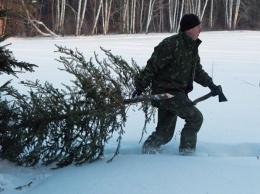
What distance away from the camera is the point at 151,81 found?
4887mm

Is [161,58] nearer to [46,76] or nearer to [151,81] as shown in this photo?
[151,81]

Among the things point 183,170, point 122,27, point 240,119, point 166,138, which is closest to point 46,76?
point 240,119

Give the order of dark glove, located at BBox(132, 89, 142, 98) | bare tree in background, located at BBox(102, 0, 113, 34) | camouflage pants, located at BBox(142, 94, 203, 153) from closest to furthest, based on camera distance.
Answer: dark glove, located at BBox(132, 89, 142, 98) < camouflage pants, located at BBox(142, 94, 203, 153) < bare tree in background, located at BBox(102, 0, 113, 34)

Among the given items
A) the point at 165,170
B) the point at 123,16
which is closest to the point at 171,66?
the point at 165,170

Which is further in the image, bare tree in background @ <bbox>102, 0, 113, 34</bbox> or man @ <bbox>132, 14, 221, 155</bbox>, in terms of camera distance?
bare tree in background @ <bbox>102, 0, 113, 34</bbox>

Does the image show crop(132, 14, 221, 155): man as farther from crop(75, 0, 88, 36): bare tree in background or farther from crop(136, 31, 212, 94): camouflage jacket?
crop(75, 0, 88, 36): bare tree in background

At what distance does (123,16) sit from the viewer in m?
40.6

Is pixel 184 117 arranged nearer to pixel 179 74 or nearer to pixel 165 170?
pixel 179 74

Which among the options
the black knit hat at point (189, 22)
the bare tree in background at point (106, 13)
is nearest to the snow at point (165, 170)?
the black knit hat at point (189, 22)

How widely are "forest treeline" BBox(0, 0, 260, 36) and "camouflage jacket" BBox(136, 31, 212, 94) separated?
102 ft

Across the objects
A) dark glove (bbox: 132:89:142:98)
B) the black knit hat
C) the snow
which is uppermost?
the black knit hat

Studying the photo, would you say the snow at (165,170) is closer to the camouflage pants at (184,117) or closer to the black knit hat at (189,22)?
the camouflage pants at (184,117)

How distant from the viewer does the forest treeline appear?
38.2m

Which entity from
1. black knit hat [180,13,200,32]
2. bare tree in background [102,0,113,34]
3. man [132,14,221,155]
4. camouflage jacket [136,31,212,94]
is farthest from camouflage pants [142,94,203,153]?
bare tree in background [102,0,113,34]
